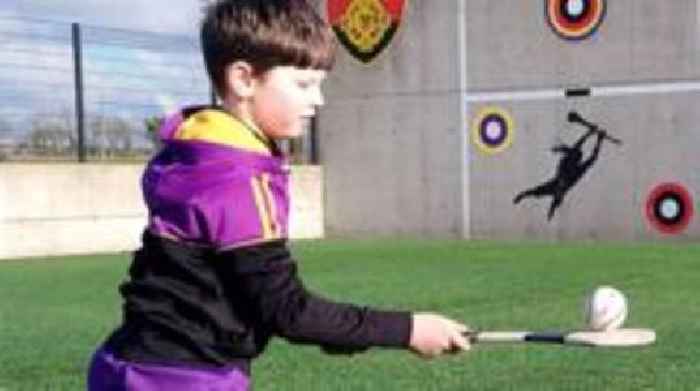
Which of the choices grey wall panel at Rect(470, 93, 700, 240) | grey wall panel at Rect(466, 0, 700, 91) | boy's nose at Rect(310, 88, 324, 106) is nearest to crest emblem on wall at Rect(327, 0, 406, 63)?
grey wall panel at Rect(466, 0, 700, 91)

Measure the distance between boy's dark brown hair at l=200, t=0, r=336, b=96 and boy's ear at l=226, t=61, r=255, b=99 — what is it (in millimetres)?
12

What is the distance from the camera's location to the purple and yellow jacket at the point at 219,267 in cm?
258

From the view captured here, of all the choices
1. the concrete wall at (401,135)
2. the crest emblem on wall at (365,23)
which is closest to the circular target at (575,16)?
the concrete wall at (401,135)

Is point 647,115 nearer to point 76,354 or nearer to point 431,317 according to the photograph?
point 76,354

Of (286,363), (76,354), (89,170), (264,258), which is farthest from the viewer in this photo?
(89,170)

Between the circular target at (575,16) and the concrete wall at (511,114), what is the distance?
0.35 ft

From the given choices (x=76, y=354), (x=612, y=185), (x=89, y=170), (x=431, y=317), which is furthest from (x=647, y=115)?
(x=431, y=317)

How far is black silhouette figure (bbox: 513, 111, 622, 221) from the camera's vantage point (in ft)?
64.8

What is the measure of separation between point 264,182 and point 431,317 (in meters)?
0.43

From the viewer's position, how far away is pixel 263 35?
8.48ft

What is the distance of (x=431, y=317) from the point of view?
2.74 metres

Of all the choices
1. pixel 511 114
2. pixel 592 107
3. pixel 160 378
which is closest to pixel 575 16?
pixel 592 107

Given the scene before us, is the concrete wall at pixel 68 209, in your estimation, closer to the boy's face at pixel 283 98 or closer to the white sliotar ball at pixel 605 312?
the white sliotar ball at pixel 605 312

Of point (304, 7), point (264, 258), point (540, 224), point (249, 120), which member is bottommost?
point (540, 224)
